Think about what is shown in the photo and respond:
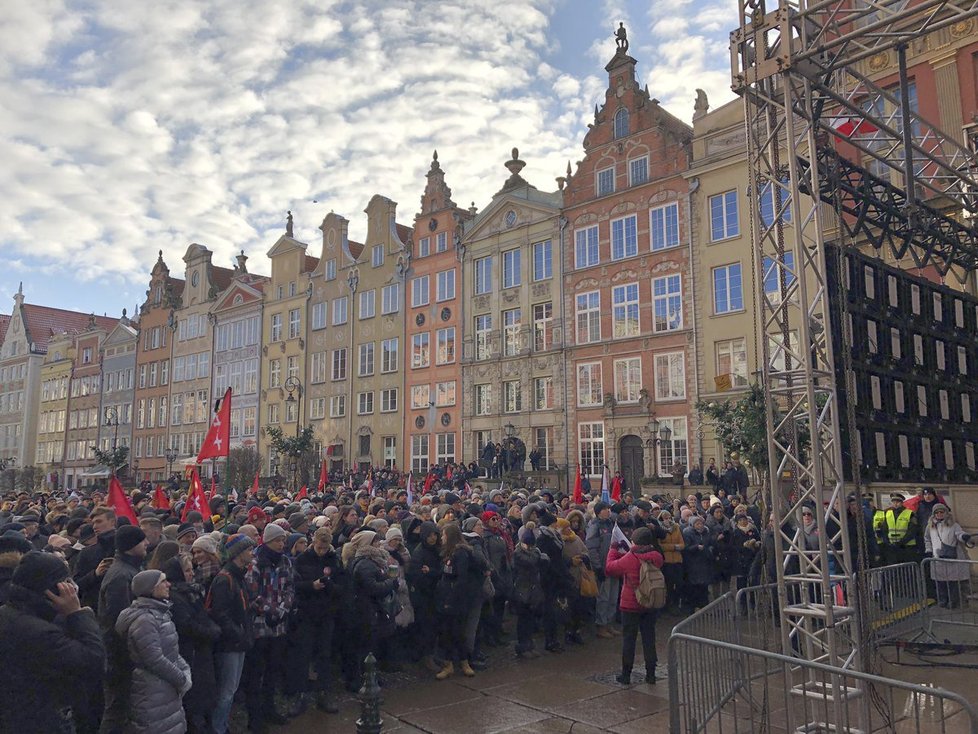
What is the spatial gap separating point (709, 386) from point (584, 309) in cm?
686

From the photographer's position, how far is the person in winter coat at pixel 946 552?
10.9m

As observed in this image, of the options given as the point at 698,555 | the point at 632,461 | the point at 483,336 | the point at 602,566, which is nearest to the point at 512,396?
the point at 483,336

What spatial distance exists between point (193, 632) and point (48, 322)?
7932cm

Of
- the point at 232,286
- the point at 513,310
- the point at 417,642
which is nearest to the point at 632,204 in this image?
the point at 513,310

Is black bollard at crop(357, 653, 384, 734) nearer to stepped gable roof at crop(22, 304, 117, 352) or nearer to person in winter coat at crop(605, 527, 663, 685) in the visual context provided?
Answer: person in winter coat at crop(605, 527, 663, 685)

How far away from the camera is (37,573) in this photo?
4027mm

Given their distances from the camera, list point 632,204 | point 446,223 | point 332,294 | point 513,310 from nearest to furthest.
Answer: point 632,204 → point 513,310 → point 446,223 → point 332,294

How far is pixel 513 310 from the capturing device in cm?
3638

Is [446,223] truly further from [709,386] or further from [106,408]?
[106,408]

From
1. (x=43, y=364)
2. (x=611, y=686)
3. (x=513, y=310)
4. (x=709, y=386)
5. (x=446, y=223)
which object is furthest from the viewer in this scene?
(x=43, y=364)

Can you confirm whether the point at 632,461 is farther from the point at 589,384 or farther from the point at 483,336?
the point at 483,336

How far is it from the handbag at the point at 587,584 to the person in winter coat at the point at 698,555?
2227 millimetres

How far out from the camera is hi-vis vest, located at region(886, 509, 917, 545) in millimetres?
12727

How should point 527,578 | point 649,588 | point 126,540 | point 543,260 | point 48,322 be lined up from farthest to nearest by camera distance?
point 48,322
point 543,260
point 527,578
point 649,588
point 126,540
